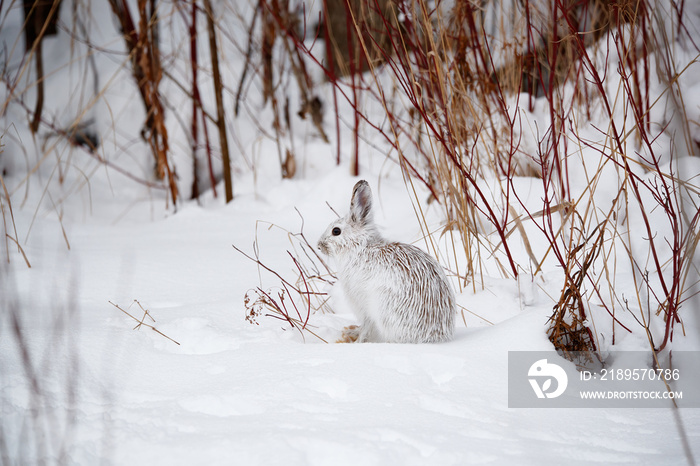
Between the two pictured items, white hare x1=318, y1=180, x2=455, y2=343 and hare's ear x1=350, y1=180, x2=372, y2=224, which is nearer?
white hare x1=318, y1=180, x2=455, y2=343

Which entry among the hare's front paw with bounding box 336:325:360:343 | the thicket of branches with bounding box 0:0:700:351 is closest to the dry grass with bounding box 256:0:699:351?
the thicket of branches with bounding box 0:0:700:351

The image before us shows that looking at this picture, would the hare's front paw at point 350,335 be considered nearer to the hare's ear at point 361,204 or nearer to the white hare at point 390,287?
the white hare at point 390,287

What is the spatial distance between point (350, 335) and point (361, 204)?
45 centimetres

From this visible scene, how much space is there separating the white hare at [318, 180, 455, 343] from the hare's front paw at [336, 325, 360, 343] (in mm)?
87

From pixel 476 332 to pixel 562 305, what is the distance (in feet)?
0.97

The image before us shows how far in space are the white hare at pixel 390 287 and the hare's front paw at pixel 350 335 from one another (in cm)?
9

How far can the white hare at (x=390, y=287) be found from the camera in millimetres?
1738

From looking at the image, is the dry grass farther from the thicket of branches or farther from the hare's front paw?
the hare's front paw

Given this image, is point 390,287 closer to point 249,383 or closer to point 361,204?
point 361,204

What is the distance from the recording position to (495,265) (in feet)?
8.34

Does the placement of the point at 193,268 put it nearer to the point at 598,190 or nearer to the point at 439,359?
the point at 439,359

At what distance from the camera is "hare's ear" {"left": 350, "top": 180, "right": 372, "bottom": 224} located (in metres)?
1.90

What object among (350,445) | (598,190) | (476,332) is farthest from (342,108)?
(350,445)

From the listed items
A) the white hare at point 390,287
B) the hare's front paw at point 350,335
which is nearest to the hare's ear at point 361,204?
the white hare at point 390,287
